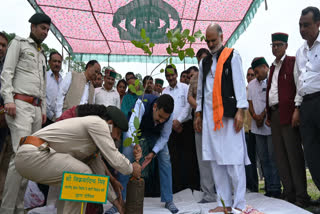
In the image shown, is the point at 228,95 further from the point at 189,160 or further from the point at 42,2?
the point at 42,2

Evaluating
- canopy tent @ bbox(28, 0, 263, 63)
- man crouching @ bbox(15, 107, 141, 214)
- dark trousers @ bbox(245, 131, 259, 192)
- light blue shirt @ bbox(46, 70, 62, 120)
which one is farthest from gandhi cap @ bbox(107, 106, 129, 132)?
canopy tent @ bbox(28, 0, 263, 63)

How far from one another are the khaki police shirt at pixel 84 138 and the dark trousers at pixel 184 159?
2145 millimetres

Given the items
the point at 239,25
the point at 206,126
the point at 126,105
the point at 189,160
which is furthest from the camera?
the point at 239,25

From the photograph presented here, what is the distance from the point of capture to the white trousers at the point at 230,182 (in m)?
2.54

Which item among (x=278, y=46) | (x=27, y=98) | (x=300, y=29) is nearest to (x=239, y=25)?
(x=278, y=46)

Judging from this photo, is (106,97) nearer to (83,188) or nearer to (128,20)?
(128,20)

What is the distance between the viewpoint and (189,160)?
4207 mm

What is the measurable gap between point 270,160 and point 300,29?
180 cm

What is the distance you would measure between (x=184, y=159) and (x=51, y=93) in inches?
86.4

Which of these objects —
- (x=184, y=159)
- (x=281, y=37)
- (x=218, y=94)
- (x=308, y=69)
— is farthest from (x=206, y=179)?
(x=281, y=37)

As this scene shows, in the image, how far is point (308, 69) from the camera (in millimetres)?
2830

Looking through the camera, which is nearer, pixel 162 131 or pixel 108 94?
pixel 162 131

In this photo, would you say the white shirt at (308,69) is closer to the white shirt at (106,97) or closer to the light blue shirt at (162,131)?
the light blue shirt at (162,131)

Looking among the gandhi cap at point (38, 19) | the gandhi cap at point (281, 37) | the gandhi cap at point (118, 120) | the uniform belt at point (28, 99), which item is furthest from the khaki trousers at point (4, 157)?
the gandhi cap at point (281, 37)
